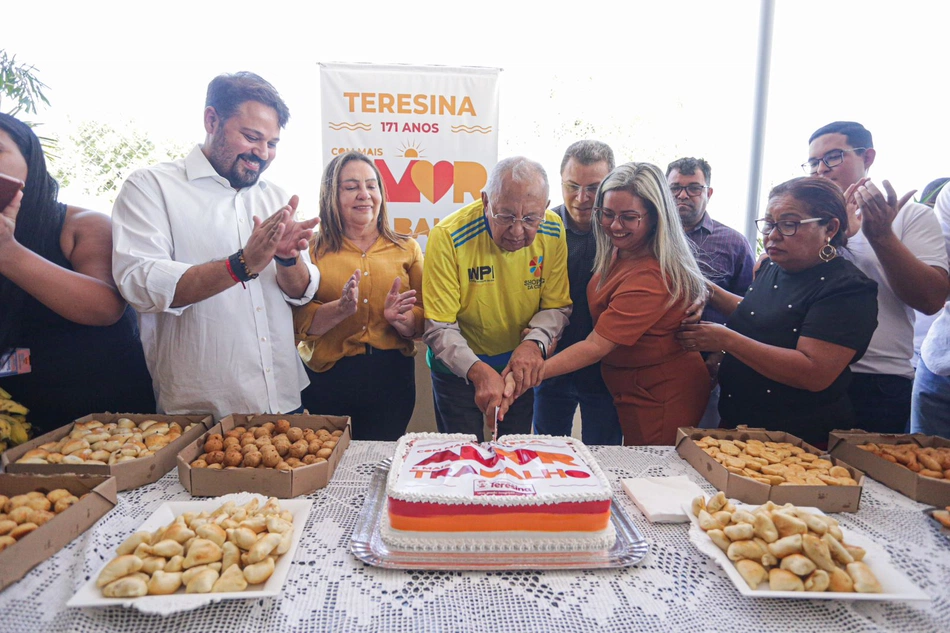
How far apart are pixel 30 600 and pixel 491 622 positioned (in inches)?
35.9

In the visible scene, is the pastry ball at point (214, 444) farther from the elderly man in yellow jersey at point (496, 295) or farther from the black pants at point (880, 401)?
the black pants at point (880, 401)

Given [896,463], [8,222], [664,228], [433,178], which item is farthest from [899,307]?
[8,222]

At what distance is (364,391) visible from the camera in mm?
2443

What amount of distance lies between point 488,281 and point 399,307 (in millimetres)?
405

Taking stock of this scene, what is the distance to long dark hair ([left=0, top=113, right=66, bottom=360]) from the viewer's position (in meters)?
1.67

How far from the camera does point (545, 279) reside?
2.34 meters

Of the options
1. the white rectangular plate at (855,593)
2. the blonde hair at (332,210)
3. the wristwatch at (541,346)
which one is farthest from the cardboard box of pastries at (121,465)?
the white rectangular plate at (855,593)

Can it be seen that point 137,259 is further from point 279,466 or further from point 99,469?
point 279,466

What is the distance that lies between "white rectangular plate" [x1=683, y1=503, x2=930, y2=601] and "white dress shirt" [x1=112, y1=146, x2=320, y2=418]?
151 centimetres

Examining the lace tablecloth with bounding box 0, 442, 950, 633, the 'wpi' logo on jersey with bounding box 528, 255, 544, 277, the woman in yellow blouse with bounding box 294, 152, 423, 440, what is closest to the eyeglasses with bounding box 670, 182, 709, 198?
the 'wpi' logo on jersey with bounding box 528, 255, 544, 277

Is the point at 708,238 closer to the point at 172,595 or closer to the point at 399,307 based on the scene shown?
the point at 399,307

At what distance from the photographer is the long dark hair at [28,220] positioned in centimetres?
167

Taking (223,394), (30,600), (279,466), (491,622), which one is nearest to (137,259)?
(223,394)

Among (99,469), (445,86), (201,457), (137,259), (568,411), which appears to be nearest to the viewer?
(99,469)
